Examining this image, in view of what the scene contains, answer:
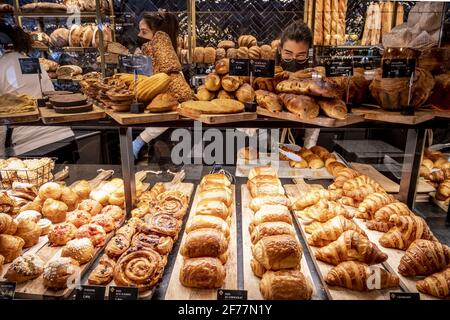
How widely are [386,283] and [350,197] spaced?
881 mm

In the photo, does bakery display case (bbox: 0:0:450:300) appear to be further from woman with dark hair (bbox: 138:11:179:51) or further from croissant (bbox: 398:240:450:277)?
woman with dark hair (bbox: 138:11:179:51)

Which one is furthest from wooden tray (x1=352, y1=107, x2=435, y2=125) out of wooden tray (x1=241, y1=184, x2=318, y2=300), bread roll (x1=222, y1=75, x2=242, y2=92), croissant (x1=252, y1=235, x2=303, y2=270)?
wooden tray (x1=241, y1=184, x2=318, y2=300)

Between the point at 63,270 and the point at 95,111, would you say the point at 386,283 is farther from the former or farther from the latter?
the point at 95,111

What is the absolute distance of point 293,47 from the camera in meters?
3.73

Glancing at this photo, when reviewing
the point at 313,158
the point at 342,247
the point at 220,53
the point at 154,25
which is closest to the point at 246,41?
the point at 220,53

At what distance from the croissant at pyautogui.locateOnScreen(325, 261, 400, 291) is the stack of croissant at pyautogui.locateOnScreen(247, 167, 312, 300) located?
0.55 feet

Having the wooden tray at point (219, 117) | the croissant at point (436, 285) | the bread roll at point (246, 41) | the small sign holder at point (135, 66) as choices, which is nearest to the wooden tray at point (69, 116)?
the small sign holder at point (135, 66)

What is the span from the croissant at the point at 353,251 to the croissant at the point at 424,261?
0.12 m

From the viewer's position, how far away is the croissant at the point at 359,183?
2.68m

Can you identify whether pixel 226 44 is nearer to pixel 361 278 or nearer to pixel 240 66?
pixel 240 66

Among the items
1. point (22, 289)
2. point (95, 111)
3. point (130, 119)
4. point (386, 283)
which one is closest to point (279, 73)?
point (130, 119)

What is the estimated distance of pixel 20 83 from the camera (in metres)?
2.70

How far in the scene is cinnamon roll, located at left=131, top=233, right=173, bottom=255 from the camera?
2035 mm

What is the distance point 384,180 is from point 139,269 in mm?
2158
